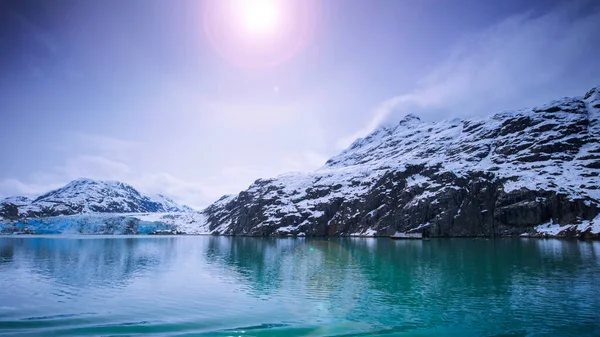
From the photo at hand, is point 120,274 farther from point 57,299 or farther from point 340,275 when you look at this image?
point 340,275

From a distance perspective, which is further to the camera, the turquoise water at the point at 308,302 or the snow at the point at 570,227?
the snow at the point at 570,227

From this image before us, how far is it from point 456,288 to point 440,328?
54.5ft

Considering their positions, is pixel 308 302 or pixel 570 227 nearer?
pixel 308 302

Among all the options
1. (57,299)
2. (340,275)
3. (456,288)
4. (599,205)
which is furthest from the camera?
(599,205)

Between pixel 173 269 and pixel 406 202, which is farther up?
pixel 406 202

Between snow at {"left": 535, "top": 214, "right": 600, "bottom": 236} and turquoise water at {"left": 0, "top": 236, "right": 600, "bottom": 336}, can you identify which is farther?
snow at {"left": 535, "top": 214, "right": 600, "bottom": 236}

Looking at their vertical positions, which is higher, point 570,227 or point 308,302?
point 570,227

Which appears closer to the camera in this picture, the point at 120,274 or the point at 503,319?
the point at 503,319

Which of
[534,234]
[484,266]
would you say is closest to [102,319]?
[484,266]

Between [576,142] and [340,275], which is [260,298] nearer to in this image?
[340,275]

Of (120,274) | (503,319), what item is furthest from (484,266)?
(120,274)

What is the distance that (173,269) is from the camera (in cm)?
6019

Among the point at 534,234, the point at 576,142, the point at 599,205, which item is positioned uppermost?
the point at 576,142

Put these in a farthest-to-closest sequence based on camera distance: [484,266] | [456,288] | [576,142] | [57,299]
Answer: [576,142], [484,266], [456,288], [57,299]
